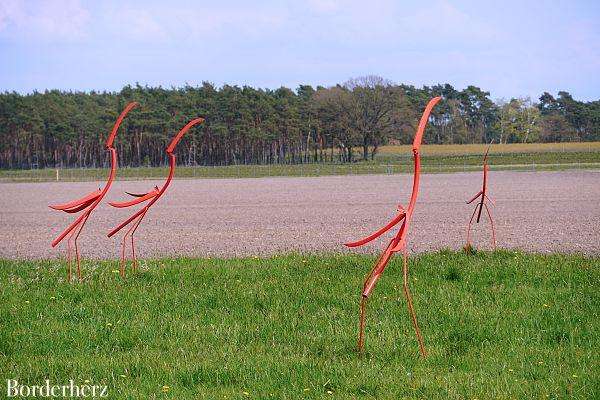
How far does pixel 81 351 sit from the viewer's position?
806 cm

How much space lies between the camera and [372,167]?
94.1 meters

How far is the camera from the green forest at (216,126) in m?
124

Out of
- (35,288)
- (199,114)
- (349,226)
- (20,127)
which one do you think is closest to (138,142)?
(199,114)

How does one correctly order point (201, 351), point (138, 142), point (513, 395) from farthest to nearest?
point (138, 142) < point (201, 351) < point (513, 395)

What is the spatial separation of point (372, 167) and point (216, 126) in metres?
40.3

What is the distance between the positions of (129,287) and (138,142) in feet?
386

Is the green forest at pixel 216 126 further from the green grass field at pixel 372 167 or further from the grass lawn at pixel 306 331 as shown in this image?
the grass lawn at pixel 306 331

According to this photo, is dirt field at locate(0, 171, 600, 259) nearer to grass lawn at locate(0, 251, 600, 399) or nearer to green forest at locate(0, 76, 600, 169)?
grass lawn at locate(0, 251, 600, 399)

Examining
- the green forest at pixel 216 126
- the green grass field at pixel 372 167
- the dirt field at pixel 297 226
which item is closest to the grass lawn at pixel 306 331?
the dirt field at pixel 297 226

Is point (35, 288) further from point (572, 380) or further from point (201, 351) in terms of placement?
point (572, 380)

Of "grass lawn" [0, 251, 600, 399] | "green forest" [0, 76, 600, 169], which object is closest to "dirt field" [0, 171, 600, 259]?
"grass lawn" [0, 251, 600, 399]

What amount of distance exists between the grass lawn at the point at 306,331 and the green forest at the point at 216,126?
361 feet

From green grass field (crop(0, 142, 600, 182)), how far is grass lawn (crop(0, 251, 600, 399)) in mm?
69931

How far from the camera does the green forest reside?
124 metres
